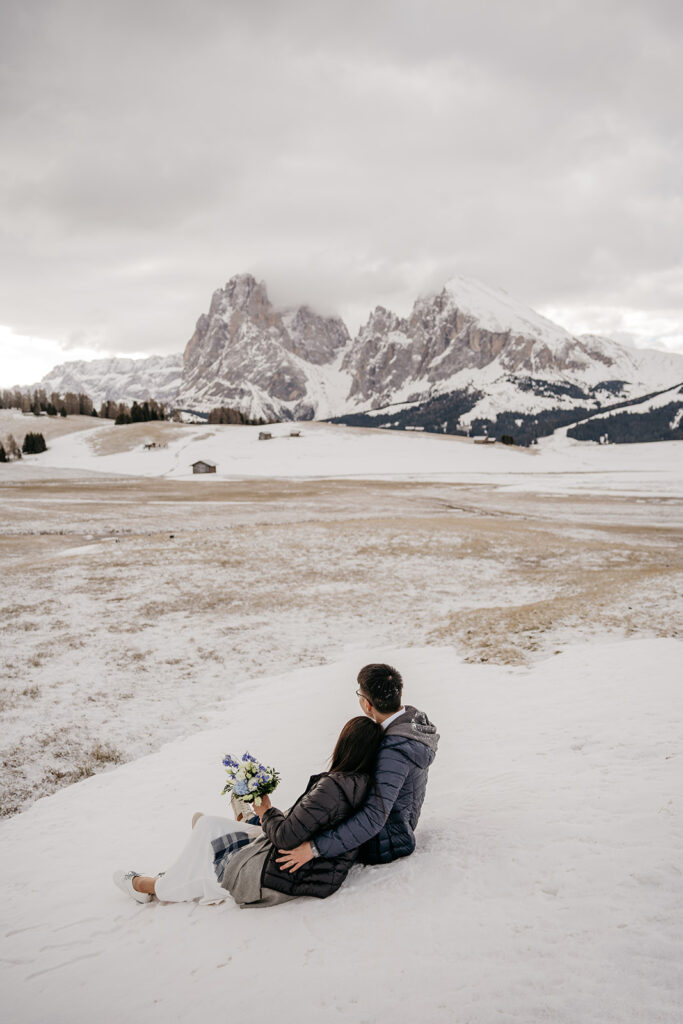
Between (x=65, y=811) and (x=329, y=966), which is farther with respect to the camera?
(x=65, y=811)

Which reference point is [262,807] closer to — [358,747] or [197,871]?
[197,871]

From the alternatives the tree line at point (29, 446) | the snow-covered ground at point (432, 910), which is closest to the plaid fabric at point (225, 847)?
the snow-covered ground at point (432, 910)

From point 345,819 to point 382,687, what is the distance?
1.16 meters

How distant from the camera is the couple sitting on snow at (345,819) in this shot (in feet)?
15.8

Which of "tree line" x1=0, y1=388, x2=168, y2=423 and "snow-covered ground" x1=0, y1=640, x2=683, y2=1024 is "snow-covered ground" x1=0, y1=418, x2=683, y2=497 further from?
"snow-covered ground" x1=0, y1=640, x2=683, y2=1024

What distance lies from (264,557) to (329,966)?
20.7 meters

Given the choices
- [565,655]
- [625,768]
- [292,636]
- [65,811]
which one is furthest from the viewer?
[292,636]

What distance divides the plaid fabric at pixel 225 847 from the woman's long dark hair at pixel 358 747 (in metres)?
1.36

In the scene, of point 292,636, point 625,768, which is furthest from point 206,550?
point 625,768

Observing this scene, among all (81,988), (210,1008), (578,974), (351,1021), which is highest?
(578,974)

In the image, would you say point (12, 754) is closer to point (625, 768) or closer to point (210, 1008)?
point (210, 1008)

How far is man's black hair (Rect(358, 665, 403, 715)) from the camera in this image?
5.03 m

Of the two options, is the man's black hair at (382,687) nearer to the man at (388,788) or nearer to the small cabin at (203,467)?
the man at (388,788)

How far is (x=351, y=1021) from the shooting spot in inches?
136
